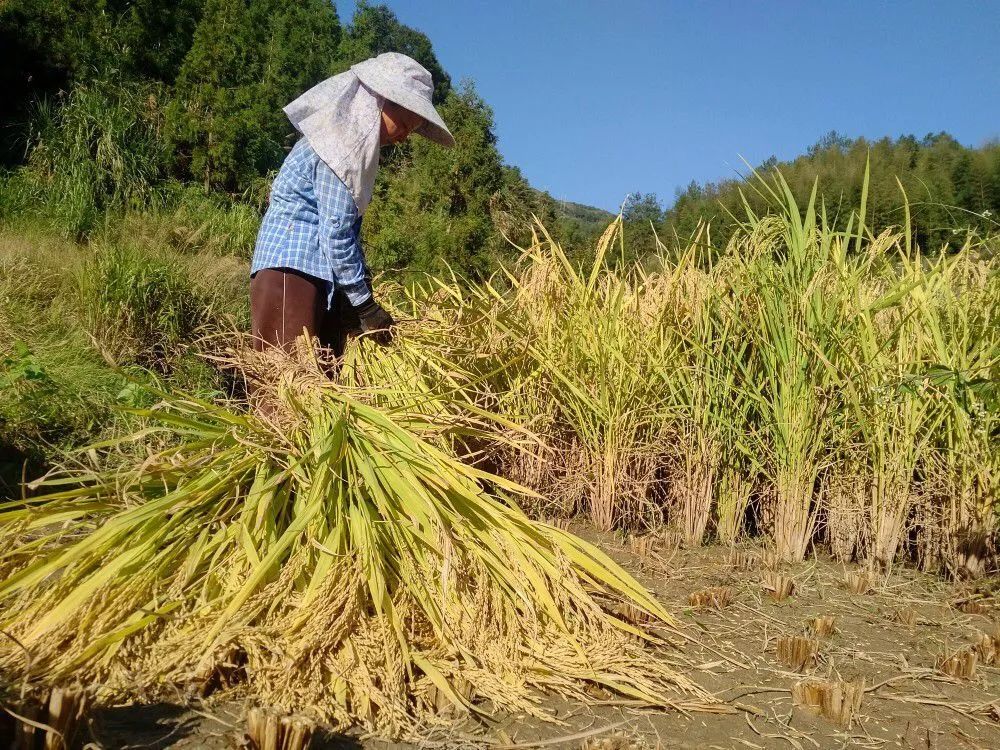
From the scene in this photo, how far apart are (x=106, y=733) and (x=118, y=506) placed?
77 centimetres

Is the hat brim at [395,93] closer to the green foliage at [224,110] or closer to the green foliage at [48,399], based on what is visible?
the green foliage at [48,399]

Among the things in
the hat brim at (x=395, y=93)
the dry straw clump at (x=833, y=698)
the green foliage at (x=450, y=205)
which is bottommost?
the dry straw clump at (x=833, y=698)

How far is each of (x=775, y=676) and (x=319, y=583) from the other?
1.21 meters

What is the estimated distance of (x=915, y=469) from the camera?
290 centimetres

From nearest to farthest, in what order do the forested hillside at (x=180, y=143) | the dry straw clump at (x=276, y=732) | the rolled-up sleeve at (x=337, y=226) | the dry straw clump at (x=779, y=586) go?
the dry straw clump at (x=276, y=732)
the dry straw clump at (x=779, y=586)
the rolled-up sleeve at (x=337, y=226)
the forested hillside at (x=180, y=143)

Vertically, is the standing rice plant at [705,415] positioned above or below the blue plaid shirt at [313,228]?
below

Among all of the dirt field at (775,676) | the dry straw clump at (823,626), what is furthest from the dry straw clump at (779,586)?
the dry straw clump at (823,626)

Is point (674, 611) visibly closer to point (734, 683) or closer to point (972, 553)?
point (734, 683)

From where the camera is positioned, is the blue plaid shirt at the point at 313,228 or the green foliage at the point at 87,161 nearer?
the blue plaid shirt at the point at 313,228

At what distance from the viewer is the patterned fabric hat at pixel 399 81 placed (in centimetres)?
284

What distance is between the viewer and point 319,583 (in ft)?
6.15

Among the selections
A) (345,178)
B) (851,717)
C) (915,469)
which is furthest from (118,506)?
(915,469)

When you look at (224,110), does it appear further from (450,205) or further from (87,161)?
(450,205)

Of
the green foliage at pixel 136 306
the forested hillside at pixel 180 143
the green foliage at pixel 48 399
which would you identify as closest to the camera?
the green foliage at pixel 48 399
